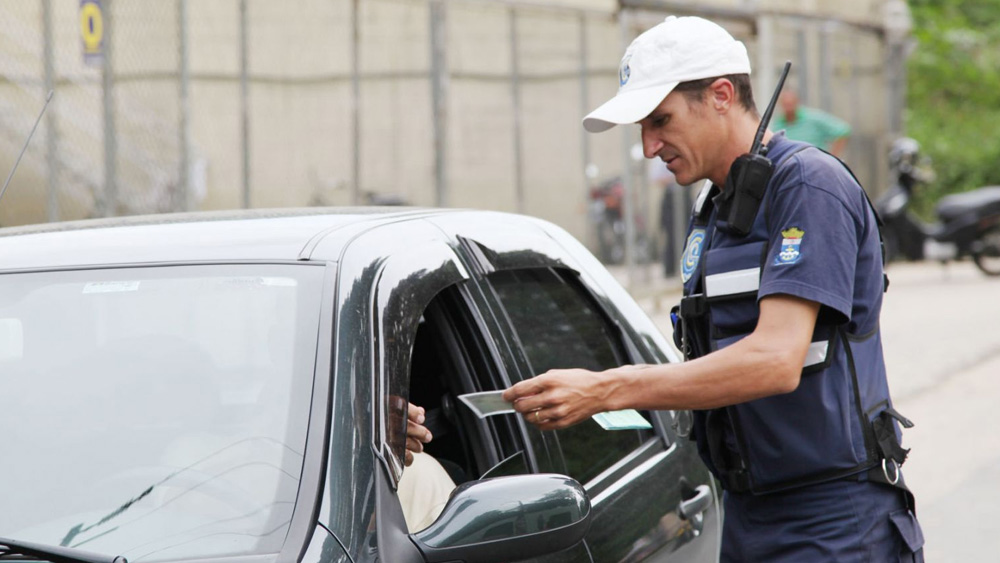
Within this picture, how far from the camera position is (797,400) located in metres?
2.63

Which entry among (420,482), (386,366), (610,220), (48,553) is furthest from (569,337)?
(610,220)

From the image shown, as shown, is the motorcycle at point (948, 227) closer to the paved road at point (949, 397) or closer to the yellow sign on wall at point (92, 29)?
the paved road at point (949, 397)

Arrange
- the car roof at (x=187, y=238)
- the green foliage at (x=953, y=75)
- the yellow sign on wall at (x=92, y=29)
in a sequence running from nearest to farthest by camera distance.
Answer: the car roof at (x=187, y=238) → the yellow sign on wall at (x=92, y=29) → the green foliage at (x=953, y=75)


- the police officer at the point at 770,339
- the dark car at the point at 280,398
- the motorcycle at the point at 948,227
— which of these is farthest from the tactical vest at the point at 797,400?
the motorcycle at the point at 948,227

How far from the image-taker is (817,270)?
8.25ft

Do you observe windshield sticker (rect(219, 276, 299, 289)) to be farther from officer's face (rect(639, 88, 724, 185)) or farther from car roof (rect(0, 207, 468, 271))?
officer's face (rect(639, 88, 724, 185))

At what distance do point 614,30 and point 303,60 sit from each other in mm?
4397

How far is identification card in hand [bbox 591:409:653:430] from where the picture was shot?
269 centimetres

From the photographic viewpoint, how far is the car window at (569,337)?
3033mm

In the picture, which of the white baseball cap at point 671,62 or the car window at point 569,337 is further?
the car window at point 569,337

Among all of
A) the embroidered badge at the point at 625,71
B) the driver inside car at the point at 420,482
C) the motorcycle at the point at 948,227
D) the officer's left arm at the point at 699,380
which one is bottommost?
the motorcycle at the point at 948,227

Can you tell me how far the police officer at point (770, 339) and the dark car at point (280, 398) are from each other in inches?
11.2

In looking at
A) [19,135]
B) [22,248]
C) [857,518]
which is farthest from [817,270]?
[19,135]

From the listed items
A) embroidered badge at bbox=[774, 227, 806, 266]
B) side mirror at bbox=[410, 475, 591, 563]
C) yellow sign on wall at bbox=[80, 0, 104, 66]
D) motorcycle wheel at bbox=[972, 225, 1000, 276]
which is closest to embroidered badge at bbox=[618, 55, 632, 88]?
embroidered badge at bbox=[774, 227, 806, 266]
